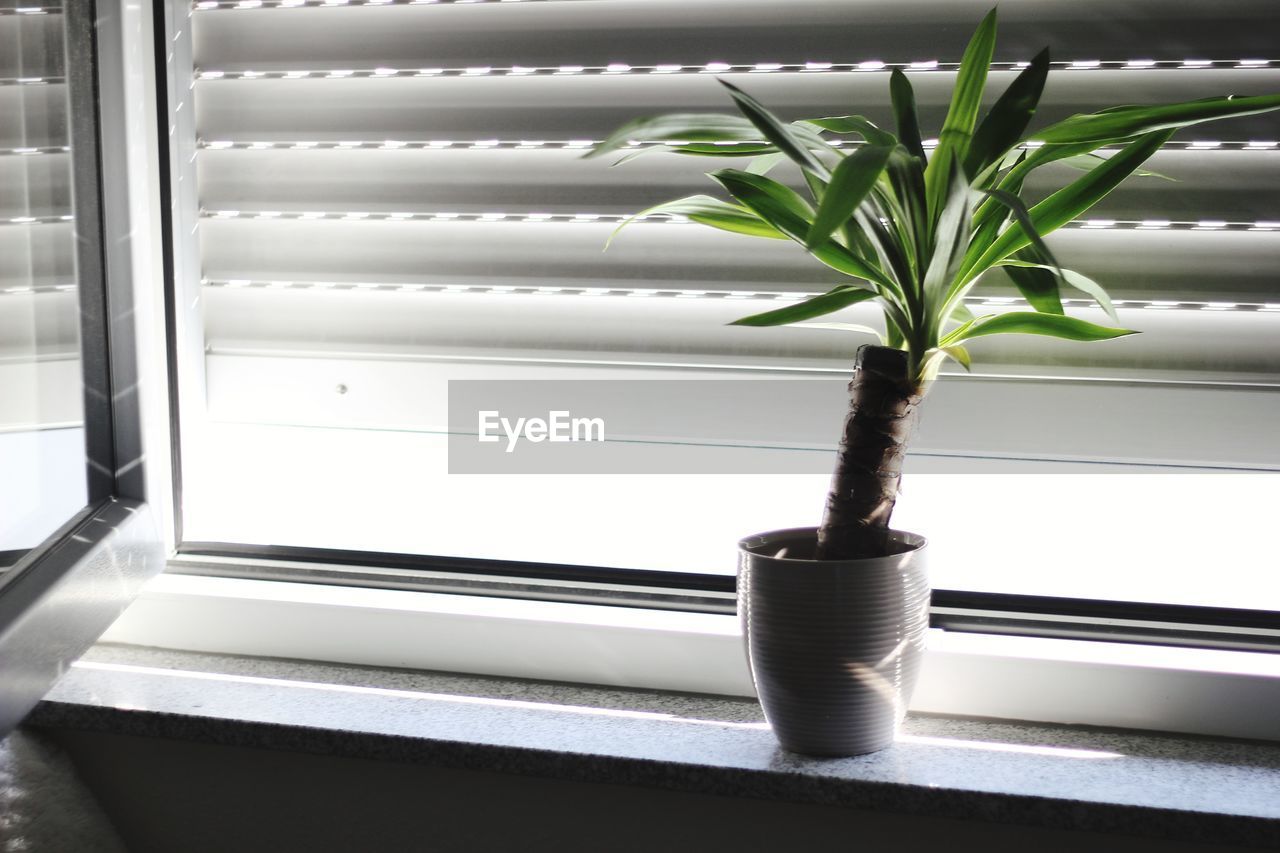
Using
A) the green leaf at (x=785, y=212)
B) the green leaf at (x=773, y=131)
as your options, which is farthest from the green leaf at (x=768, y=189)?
the green leaf at (x=773, y=131)

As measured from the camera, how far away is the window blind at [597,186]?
100 centimetres

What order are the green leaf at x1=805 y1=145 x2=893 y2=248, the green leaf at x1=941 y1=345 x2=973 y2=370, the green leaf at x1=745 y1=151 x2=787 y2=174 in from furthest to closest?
1. the green leaf at x1=745 y1=151 x2=787 y2=174
2. the green leaf at x1=941 y1=345 x2=973 y2=370
3. the green leaf at x1=805 y1=145 x2=893 y2=248

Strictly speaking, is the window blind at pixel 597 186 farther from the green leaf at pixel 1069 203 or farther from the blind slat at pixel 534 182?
the green leaf at pixel 1069 203

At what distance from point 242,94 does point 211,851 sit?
83 cm

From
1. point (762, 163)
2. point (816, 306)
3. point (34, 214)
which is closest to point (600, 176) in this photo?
point (762, 163)

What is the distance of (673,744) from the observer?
0.95 metres

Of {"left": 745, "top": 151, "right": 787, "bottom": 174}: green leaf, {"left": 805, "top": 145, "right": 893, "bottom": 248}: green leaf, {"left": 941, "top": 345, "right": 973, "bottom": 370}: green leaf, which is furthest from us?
{"left": 745, "top": 151, "right": 787, "bottom": 174}: green leaf

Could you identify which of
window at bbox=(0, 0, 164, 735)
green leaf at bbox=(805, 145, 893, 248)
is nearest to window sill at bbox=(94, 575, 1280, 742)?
window at bbox=(0, 0, 164, 735)

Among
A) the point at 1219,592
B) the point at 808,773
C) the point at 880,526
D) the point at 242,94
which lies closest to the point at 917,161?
the point at 880,526

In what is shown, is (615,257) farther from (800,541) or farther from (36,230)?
(36,230)

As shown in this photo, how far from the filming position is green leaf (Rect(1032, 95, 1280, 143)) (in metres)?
0.75

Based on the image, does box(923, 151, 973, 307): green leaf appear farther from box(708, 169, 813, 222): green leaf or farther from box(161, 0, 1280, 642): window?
box(161, 0, 1280, 642): window

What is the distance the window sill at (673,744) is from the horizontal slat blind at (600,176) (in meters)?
0.36

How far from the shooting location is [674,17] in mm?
1081
